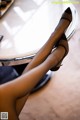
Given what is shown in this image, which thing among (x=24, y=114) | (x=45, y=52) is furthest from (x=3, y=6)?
(x=45, y=52)

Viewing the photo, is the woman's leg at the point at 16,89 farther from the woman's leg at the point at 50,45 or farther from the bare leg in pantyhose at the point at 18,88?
the woman's leg at the point at 50,45

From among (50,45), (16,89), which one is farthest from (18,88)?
(50,45)

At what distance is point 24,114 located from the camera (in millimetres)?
1504

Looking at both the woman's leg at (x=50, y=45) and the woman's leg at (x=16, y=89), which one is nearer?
the woman's leg at (x=16, y=89)

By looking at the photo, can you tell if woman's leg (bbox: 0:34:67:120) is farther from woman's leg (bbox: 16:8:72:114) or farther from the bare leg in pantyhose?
woman's leg (bbox: 16:8:72:114)

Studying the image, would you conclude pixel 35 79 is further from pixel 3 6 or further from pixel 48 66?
pixel 3 6

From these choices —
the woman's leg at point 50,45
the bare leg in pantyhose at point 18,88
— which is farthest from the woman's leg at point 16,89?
the woman's leg at point 50,45

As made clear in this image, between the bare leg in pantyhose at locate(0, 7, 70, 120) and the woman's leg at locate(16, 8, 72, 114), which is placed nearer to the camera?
the bare leg in pantyhose at locate(0, 7, 70, 120)

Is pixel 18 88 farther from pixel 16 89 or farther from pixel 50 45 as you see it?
pixel 50 45

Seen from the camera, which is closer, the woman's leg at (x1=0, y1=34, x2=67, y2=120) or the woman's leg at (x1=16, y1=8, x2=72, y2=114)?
the woman's leg at (x1=0, y1=34, x2=67, y2=120)

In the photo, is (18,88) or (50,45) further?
(50,45)

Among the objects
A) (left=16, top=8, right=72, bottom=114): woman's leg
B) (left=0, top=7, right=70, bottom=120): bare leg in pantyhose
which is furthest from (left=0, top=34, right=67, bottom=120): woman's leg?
(left=16, top=8, right=72, bottom=114): woman's leg

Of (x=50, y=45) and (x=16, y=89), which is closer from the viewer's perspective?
(x=16, y=89)

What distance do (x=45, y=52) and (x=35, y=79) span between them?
188mm
